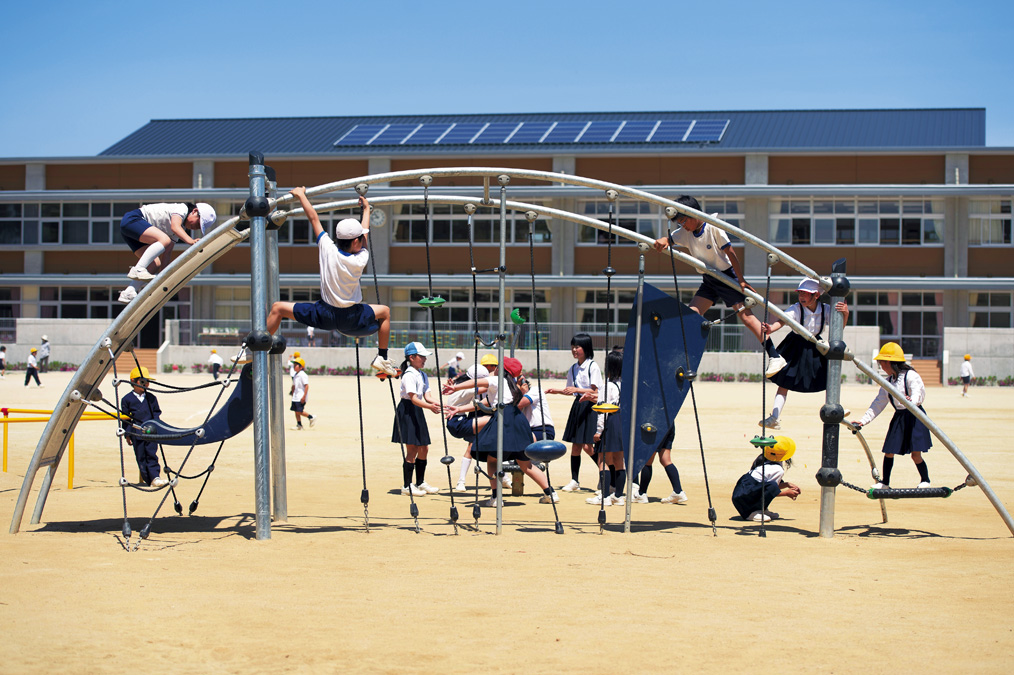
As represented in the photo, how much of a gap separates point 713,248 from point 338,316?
3.49 metres

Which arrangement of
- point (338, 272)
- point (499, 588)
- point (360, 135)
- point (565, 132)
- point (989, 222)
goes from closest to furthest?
point (499, 588)
point (338, 272)
point (989, 222)
point (565, 132)
point (360, 135)

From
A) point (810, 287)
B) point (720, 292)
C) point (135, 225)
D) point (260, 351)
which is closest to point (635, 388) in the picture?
point (720, 292)

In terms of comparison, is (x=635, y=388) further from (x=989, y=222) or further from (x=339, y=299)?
(x=989, y=222)

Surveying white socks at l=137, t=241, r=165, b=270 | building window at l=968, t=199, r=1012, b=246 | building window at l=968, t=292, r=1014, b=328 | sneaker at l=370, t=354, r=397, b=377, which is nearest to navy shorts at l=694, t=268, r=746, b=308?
sneaker at l=370, t=354, r=397, b=377

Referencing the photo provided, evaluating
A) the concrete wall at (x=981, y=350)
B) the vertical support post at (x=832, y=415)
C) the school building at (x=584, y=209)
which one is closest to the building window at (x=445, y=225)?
the school building at (x=584, y=209)

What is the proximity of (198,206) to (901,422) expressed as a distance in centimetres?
727

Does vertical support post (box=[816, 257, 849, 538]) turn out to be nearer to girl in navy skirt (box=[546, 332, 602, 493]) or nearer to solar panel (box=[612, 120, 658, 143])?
girl in navy skirt (box=[546, 332, 602, 493])

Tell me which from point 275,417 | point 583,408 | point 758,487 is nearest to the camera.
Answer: point 275,417

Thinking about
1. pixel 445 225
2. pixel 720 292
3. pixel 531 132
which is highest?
pixel 531 132

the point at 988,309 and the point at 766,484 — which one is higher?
the point at 988,309

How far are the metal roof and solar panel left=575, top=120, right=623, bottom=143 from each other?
0.30 metres

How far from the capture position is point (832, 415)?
8977 millimetres

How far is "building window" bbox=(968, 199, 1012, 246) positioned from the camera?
39.7m

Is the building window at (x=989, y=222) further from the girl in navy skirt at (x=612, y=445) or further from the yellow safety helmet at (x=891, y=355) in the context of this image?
the girl in navy skirt at (x=612, y=445)
